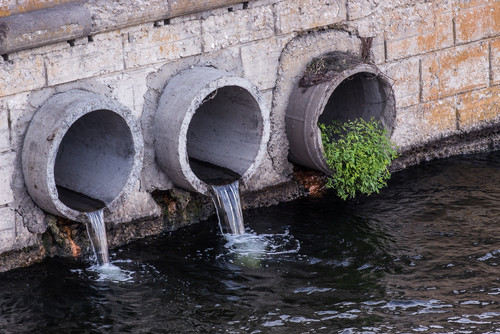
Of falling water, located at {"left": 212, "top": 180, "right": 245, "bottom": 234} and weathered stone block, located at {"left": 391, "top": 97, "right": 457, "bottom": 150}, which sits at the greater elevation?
weathered stone block, located at {"left": 391, "top": 97, "right": 457, "bottom": 150}

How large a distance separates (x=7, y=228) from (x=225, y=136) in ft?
9.37

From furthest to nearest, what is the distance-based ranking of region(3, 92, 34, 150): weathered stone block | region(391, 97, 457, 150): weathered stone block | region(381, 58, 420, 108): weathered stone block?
region(391, 97, 457, 150): weathered stone block, region(381, 58, 420, 108): weathered stone block, region(3, 92, 34, 150): weathered stone block

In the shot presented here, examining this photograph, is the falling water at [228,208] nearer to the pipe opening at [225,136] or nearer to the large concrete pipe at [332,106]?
the pipe opening at [225,136]

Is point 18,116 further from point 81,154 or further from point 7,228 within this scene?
point 81,154

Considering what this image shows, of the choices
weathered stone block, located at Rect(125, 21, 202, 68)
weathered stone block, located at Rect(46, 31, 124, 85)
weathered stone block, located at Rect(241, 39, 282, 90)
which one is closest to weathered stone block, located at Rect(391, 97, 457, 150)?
weathered stone block, located at Rect(241, 39, 282, 90)

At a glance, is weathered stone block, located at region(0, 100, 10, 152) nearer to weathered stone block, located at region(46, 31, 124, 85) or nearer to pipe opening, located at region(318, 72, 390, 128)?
weathered stone block, located at region(46, 31, 124, 85)

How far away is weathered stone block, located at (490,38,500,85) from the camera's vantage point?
39.5 feet

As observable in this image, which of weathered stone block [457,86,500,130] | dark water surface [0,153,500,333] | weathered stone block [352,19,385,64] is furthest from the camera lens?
weathered stone block [457,86,500,130]

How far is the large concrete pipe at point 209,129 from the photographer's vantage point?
9.66m

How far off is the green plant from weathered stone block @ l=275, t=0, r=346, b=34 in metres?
1.23

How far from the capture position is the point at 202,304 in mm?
8539

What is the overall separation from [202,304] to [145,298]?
58 cm

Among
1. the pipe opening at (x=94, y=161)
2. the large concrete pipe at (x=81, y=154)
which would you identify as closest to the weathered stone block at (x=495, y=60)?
the large concrete pipe at (x=81, y=154)

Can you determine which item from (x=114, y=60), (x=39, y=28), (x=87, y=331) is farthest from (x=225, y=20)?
(x=87, y=331)
